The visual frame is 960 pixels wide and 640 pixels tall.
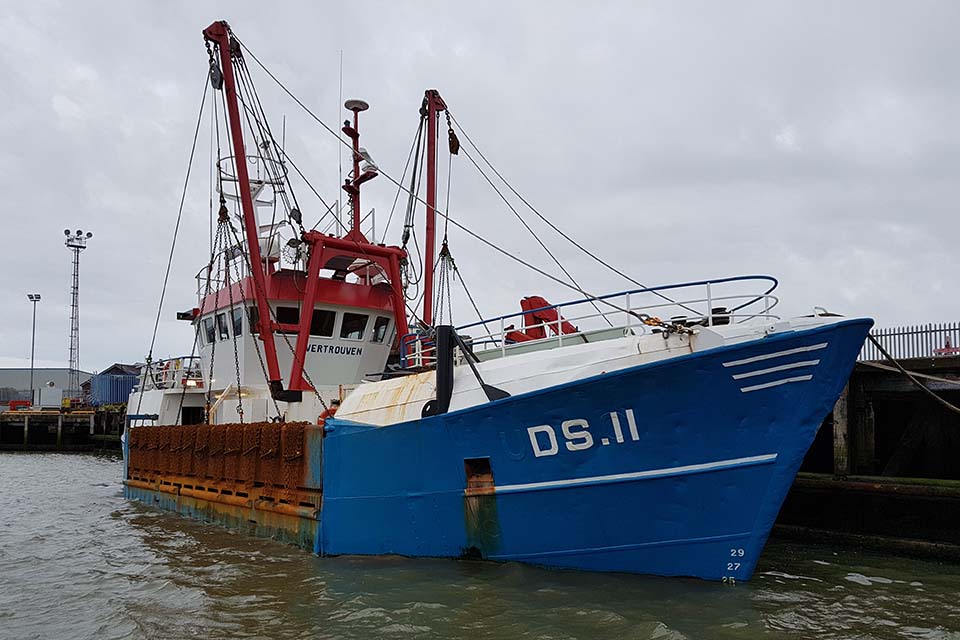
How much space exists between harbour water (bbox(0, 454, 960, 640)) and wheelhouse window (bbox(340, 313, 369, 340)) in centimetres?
469

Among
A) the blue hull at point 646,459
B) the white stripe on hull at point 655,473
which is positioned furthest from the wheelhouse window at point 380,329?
the white stripe on hull at point 655,473

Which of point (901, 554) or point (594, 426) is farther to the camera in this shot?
point (901, 554)

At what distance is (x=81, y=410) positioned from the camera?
4831cm

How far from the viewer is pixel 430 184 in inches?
632

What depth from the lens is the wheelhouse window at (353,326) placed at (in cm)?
1563

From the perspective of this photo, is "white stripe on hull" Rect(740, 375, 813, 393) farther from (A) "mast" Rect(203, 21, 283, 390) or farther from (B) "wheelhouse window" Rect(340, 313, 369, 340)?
(B) "wheelhouse window" Rect(340, 313, 369, 340)

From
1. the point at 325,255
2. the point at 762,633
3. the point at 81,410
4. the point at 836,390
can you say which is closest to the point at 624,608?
the point at 762,633

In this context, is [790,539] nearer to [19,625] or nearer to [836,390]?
[836,390]

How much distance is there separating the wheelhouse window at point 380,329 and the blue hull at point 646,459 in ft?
20.3

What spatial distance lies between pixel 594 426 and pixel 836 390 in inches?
102

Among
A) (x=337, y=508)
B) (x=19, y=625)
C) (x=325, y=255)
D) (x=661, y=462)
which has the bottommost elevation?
(x=19, y=625)

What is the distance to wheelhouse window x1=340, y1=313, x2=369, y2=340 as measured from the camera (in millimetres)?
15633

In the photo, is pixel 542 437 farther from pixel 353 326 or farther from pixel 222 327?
pixel 222 327

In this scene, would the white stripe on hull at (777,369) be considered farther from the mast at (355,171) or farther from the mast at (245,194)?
the mast at (355,171)
